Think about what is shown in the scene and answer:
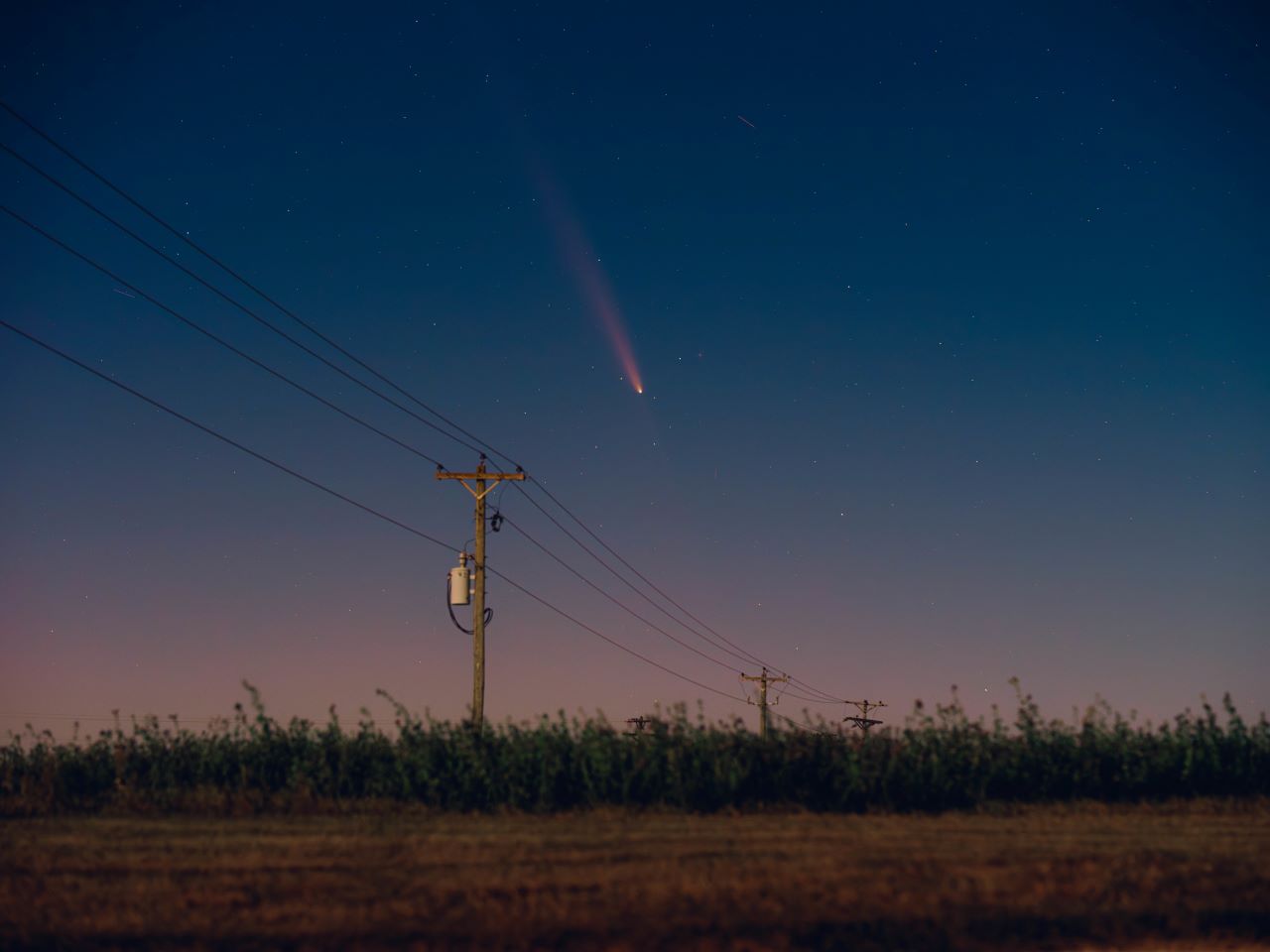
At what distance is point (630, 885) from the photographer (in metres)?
11.8

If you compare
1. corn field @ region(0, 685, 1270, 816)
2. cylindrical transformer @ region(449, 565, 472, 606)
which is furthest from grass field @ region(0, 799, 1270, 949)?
cylindrical transformer @ region(449, 565, 472, 606)

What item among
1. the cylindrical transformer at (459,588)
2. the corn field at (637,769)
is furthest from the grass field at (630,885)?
the cylindrical transformer at (459,588)

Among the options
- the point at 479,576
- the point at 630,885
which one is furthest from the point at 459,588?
the point at 630,885

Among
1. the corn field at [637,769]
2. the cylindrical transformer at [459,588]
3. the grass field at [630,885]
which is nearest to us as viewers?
the grass field at [630,885]

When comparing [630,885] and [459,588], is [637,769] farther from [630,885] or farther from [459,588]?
[459,588]

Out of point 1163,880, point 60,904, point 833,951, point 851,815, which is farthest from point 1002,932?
point 60,904

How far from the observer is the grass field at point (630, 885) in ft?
33.6

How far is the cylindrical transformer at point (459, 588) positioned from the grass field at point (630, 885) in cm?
1840

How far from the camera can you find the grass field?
10.2 metres

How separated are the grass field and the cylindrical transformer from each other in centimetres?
1840

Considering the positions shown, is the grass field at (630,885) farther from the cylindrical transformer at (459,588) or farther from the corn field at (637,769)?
the cylindrical transformer at (459,588)

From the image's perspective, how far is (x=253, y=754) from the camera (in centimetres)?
2033

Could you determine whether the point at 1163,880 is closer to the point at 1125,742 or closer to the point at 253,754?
the point at 1125,742

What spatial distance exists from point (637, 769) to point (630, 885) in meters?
6.99
